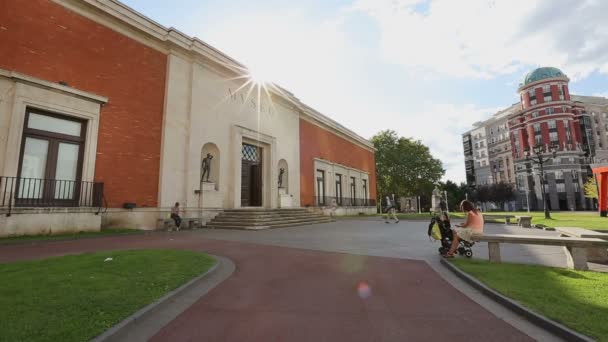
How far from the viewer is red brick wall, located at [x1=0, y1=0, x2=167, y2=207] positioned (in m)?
10.2

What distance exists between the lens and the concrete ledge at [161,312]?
2.71 m

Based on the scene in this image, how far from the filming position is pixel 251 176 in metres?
19.6

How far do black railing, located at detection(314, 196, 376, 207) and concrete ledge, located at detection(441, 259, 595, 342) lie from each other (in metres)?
21.9

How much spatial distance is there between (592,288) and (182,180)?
15050 mm

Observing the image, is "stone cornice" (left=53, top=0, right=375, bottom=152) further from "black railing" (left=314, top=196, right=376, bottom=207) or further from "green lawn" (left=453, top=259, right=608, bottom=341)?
"green lawn" (left=453, top=259, right=608, bottom=341)

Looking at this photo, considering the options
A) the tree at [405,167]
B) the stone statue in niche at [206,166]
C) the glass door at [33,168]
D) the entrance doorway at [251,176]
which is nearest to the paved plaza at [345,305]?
the glass door at [33,168]

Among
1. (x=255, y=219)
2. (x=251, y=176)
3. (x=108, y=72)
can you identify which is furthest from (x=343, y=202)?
(x=108, y=72)

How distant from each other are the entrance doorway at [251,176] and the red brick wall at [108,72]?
6.05m

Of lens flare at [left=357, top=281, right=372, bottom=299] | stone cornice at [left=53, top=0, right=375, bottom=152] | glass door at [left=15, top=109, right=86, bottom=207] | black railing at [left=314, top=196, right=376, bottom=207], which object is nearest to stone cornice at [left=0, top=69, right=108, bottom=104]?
glass door at [left=15, top=109, right=86, bottom=207]

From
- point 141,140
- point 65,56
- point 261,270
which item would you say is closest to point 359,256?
point 261,270

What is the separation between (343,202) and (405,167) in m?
21.1

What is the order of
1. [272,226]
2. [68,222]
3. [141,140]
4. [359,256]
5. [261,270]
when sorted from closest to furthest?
[261,270], [359,256], [68,222], [141,140], [272,226]

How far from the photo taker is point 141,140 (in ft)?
43.1

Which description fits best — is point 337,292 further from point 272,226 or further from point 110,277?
point 272,226
